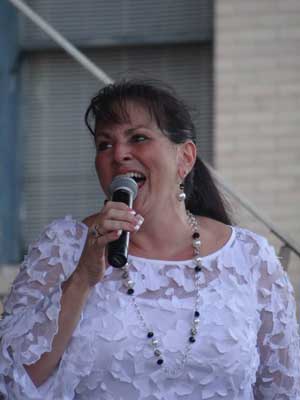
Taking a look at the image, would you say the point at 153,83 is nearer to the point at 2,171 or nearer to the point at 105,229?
the point at 105,229

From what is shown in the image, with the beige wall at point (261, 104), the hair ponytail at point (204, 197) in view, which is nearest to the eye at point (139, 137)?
the hair ponytail at point (204, 197)

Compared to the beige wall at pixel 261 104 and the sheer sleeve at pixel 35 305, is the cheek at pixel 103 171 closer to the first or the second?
the sheer sleeve at pixel 35 305

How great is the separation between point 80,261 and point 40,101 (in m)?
3.67

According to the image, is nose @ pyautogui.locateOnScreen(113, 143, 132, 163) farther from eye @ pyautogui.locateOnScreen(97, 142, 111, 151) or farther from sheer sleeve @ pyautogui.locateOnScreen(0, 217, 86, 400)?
sheer sleeve @ pyautogui.locateOnScreen(0, 217, 86, 400)

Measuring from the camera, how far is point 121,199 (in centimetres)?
290

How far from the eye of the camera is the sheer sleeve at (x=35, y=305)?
3.09m

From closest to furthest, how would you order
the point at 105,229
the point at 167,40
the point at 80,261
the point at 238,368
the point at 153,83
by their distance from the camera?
the point at 105,229, the point at 80,261, the point at 238,368, the point at 153,83, the point at 167,40

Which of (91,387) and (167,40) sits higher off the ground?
(167,40)

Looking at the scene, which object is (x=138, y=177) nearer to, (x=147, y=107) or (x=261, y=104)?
(x=147, y=107)

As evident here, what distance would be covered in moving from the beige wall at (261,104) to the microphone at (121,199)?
9.74 ft

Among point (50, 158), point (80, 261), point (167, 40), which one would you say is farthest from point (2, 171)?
point (80, 261)

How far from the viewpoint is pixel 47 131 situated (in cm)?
659

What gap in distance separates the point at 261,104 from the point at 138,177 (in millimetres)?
2916

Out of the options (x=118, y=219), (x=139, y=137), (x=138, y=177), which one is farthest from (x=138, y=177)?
(x=118, y=219)
